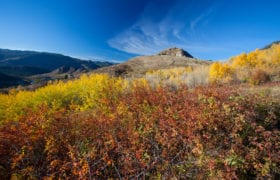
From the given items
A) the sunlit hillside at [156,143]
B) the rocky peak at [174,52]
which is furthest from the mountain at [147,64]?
the sunlit hillside at [156,143]

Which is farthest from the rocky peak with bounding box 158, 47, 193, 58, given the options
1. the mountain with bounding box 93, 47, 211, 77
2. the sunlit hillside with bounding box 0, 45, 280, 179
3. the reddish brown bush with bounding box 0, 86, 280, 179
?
the reddish brown bush with bounding box 0, 86, 280, 179

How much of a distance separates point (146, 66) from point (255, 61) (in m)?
40.7

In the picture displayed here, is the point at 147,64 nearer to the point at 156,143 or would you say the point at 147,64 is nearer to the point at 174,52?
the point at 174,52

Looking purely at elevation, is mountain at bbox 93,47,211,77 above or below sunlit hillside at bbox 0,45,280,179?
above

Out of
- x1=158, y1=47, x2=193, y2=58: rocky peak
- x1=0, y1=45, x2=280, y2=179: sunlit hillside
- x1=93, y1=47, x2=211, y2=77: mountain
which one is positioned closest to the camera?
x1=0, y1=45, x2=280, y2=179: sunlit hillside

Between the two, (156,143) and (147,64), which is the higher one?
(147,64)

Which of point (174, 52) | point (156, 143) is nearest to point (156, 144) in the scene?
point (156, 143)

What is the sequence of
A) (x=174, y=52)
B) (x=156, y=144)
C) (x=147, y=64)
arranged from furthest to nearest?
(x=174, y=52) → (x=147, y=64) → (x=156, y=144)

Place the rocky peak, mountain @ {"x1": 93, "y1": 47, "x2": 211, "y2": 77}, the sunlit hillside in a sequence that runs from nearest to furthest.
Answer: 1. the sunlit hillside
2. mountain @ {"x1": 93, "y1": 47, "x2": 211, "y2": 77}
3. the rocky peak

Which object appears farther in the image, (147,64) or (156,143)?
(147,64)

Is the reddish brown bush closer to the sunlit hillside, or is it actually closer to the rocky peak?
the sunlit hillside

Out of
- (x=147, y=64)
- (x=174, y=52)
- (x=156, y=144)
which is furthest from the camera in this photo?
(x=174, y=52)

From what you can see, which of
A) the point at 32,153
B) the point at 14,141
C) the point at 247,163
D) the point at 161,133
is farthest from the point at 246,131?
the point at 14,141

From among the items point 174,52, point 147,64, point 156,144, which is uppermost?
point 174,52
